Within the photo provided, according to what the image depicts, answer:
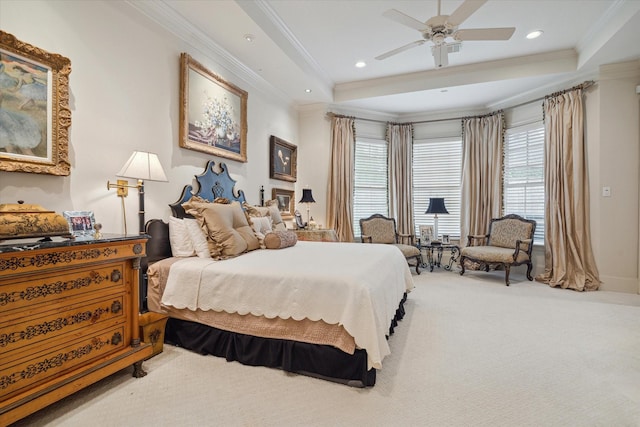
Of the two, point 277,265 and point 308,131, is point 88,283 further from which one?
point 308,131

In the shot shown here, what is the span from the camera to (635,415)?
1.66 metres

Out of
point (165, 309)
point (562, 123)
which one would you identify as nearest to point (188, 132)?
point (165, 309)

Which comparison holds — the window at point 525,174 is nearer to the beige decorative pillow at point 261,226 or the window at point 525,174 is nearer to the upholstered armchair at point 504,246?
the upholstered armchair at point 504,246

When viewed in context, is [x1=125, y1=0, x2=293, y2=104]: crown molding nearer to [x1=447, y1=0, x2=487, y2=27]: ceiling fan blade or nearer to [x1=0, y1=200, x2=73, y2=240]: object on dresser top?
[x1=0, y1=200, x2=73, y2=240]: object on dresser top

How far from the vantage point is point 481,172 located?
5.54 metres

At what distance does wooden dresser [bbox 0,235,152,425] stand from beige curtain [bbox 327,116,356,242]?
3844 millimetres

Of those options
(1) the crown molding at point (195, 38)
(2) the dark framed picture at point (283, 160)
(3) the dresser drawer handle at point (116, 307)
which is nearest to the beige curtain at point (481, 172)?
(2) the dark framed picture at point (283, 160)

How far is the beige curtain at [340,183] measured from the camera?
221 inches

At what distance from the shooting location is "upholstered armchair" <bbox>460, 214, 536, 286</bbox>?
4.53 meters

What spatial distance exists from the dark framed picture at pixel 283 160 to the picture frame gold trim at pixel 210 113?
2.53ft

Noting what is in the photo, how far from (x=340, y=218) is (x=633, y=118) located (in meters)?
4.25

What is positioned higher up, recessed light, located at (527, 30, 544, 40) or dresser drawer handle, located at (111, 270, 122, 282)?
recessed light, located at (527, 30, 544, 40)

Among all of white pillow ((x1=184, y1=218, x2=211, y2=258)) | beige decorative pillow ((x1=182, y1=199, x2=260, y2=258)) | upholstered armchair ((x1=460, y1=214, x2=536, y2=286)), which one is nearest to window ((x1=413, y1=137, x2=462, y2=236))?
upholstered armchair ((x1=460, y1=214, x2=536, y2=286))

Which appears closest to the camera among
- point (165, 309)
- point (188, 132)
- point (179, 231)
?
point (165, 309)
